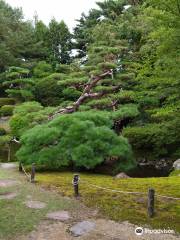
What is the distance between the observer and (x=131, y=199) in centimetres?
1044

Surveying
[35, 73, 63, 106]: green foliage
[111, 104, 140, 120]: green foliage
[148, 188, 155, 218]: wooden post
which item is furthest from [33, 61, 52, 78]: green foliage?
[148, 188, 155, 218]: wooden post

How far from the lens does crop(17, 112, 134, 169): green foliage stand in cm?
1530

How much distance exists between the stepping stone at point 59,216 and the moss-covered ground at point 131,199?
3.18 ft

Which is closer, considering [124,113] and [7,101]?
[124,113]

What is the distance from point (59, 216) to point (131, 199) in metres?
2.26

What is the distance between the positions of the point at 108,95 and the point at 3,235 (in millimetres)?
13787

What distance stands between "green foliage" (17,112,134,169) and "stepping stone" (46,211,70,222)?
5.70m

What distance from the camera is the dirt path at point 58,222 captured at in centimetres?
815

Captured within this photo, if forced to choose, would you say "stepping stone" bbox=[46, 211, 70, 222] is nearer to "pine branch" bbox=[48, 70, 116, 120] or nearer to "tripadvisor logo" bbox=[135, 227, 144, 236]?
"tripadvisor logo" bbox=[135, 227, 144, 236]

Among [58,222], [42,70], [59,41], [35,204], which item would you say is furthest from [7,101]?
[58,222]

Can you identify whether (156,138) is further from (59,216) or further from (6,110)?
(6,110)

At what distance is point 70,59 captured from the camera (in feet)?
120

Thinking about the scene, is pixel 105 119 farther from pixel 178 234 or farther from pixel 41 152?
pixel 178 234

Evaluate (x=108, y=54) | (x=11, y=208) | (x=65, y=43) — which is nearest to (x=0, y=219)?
(x=11, y=208)
